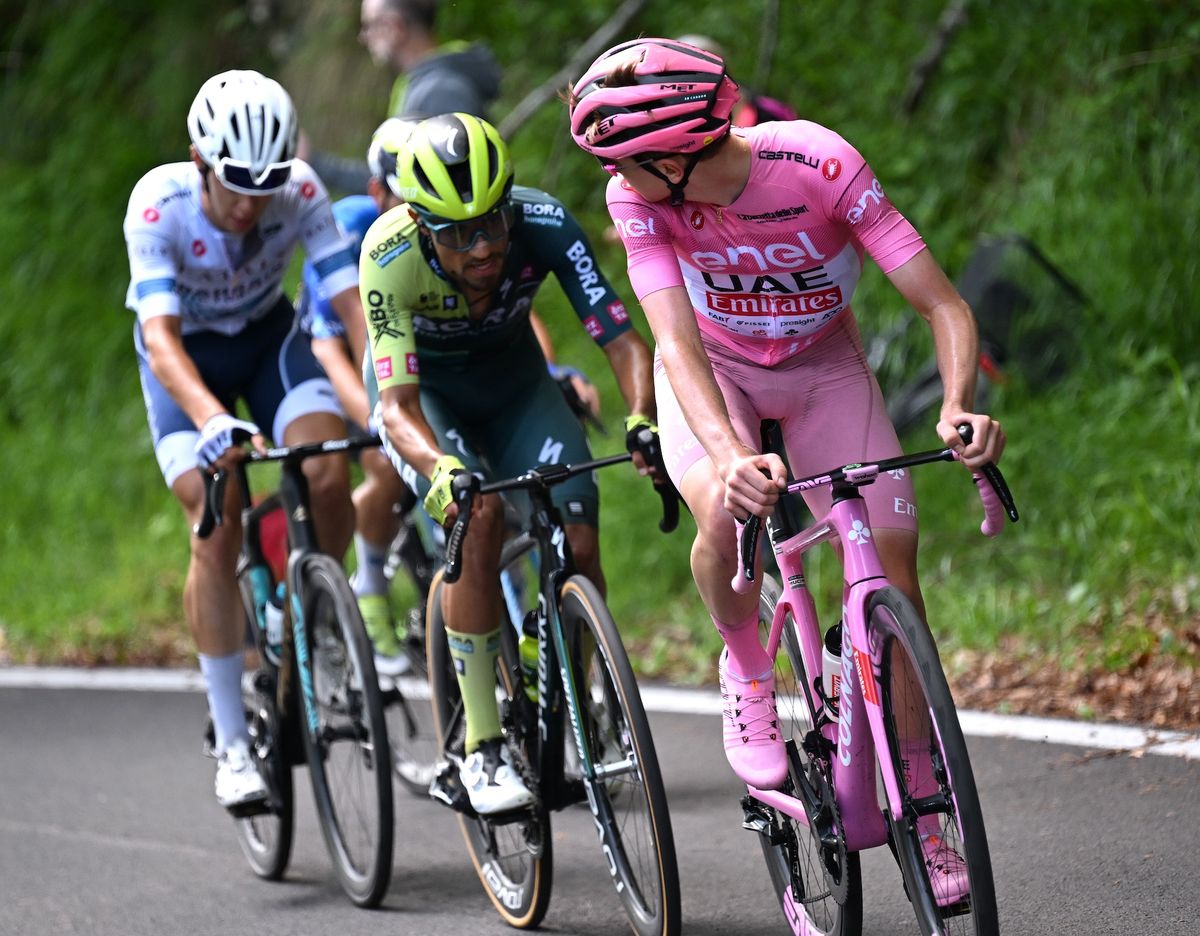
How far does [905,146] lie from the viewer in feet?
33.2

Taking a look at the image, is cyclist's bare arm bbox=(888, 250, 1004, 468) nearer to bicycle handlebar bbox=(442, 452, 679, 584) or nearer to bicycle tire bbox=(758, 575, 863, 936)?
bicycle tire bbox=(758, 575, 863, 936)

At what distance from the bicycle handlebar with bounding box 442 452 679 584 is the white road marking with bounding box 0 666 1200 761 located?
76.0 inches

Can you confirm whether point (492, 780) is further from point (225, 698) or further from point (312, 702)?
point (225, 698)

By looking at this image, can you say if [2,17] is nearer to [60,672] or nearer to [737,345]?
[60,672]

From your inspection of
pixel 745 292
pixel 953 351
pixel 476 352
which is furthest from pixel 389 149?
pixel 953 351

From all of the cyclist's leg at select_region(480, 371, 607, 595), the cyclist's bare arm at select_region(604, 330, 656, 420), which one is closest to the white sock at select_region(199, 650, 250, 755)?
the cyclist's leg at select_region(480, 371, 607, 595)

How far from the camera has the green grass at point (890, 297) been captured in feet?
24.2

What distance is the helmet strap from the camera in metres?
3.80

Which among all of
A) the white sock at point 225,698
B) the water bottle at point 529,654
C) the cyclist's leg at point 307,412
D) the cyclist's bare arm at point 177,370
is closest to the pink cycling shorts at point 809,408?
the water bottle at point 529,654

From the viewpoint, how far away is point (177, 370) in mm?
5316

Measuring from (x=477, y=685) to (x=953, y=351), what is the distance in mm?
1869

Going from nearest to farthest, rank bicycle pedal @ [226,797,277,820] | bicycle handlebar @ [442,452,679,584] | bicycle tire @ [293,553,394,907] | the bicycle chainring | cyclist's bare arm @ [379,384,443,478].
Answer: the bicycle chainring
bicycle handlebar @ [442,452,679,584]
cyclist's bare arm @ [379,384,443,478]
bicycle tire @ [293,553,394,907]
bicycle pedal @ [226,797,277,820]

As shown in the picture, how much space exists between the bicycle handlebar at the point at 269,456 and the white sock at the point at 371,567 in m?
1.56

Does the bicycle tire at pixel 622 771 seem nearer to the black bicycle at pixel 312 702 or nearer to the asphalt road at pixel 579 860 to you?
the asphalt road at pixel 579 860
